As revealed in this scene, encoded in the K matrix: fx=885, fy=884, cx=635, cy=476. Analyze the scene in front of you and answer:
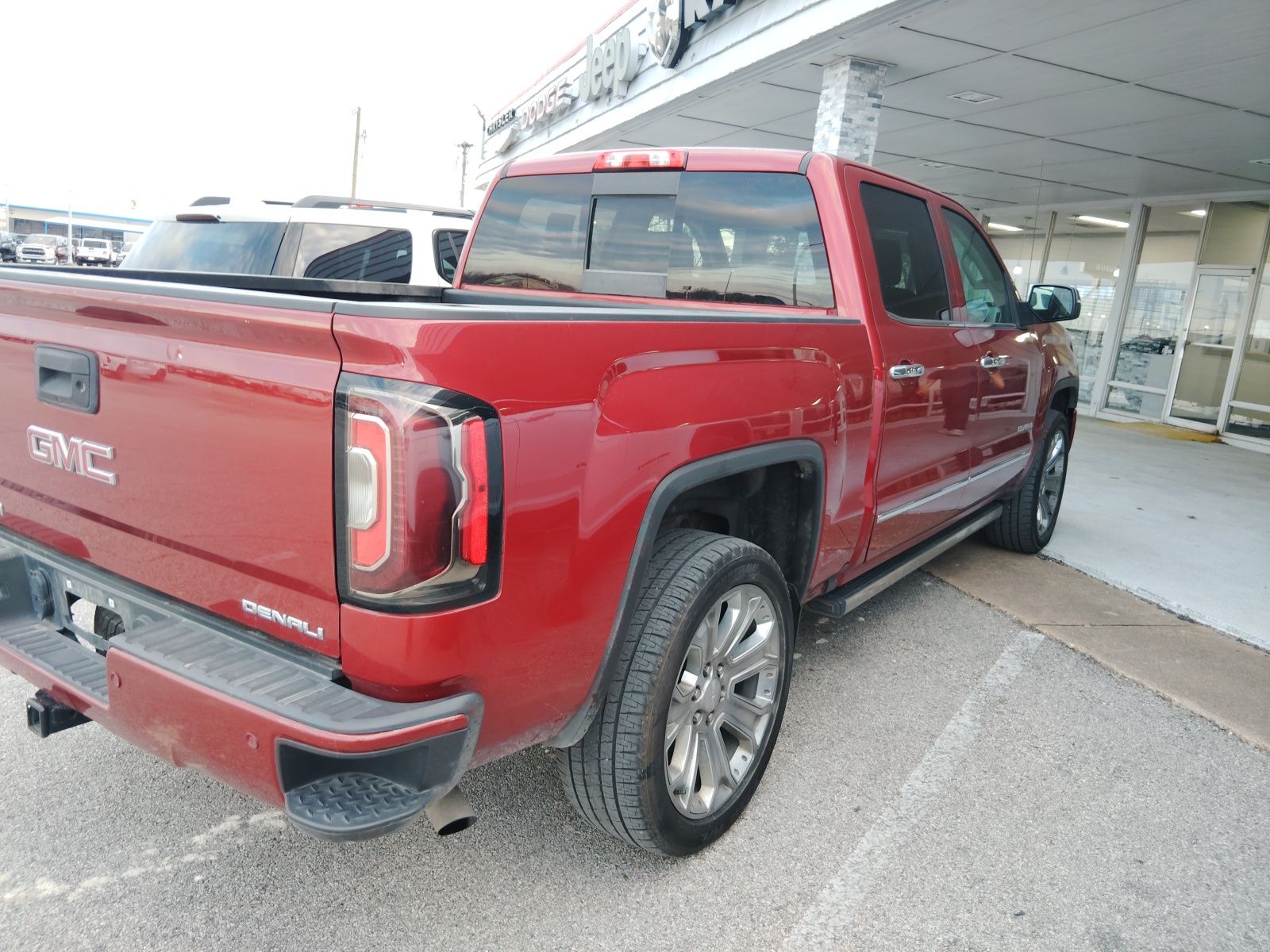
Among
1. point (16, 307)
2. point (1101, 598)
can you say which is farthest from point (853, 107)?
point (16, 307)

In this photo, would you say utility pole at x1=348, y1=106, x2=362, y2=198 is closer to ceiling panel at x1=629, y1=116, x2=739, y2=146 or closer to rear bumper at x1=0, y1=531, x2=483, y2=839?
ceiling panel at x1=629, y1=116, x2=739, y2=146

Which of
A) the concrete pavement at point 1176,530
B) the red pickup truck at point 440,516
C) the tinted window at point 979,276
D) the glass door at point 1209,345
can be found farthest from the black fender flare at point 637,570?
the glass door at point 1209,345

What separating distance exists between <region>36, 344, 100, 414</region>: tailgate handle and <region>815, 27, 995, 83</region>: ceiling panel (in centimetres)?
738

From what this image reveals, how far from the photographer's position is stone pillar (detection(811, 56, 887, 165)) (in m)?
8.53

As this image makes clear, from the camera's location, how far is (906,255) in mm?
3408

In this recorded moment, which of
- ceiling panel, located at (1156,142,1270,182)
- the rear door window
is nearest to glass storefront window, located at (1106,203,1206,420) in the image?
ceiling panel, located at (1156,142,1270,182)

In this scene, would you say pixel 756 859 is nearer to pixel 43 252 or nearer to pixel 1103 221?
pixel 1103 221

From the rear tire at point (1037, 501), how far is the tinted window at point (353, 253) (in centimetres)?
388

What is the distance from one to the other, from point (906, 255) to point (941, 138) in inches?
361

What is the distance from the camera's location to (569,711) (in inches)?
78.2

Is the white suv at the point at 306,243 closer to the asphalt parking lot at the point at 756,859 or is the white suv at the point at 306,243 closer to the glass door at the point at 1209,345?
the asphalt parking lot at the point at 756,859

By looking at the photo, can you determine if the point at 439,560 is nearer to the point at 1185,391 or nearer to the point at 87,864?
the point at 87,864

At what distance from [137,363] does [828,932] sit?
6.70 ft

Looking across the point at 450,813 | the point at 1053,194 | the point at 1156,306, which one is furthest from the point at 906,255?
the point at 1053,194
